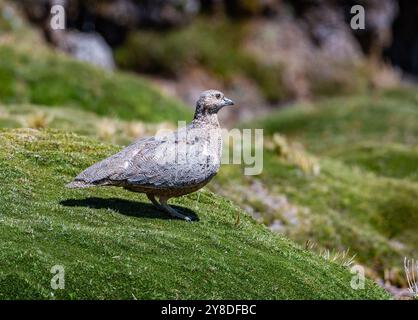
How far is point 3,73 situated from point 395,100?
2972 centimetres

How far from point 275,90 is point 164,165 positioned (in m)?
58.7

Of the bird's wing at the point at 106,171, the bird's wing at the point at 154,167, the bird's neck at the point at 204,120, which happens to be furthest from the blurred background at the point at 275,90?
the bird's wing at the point at 106,171

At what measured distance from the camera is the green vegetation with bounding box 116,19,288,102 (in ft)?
233

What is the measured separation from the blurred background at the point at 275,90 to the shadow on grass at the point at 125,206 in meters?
4.49

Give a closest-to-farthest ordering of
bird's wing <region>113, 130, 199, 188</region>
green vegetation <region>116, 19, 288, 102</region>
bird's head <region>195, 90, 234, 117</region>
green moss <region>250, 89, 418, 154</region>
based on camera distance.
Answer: bird's wing <region>113, 130, 199, 188</region>, bird's head <region>195, 90, 234, 117</region>, green moss <region>250, 89, 418, 154</region>, green vegetation <region>116, 19, 288, 102</region>

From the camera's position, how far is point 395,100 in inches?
2389

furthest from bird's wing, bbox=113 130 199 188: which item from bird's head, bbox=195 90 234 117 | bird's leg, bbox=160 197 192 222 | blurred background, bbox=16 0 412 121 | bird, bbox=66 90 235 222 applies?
blurred background, bbox=16 0 412 121

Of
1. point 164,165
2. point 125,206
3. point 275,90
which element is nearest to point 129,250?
point 164,165

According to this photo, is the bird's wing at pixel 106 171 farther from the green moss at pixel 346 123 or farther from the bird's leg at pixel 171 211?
the green moss at pixel 346 123

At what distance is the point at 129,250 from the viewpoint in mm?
15203

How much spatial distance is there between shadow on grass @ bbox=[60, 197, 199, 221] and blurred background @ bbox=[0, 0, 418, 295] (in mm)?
4486

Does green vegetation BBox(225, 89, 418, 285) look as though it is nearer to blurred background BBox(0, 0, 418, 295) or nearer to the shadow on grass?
blurred background BBox(0, 0, 418, 295)

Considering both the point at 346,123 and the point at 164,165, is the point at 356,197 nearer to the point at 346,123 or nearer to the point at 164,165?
the point at 164,165
